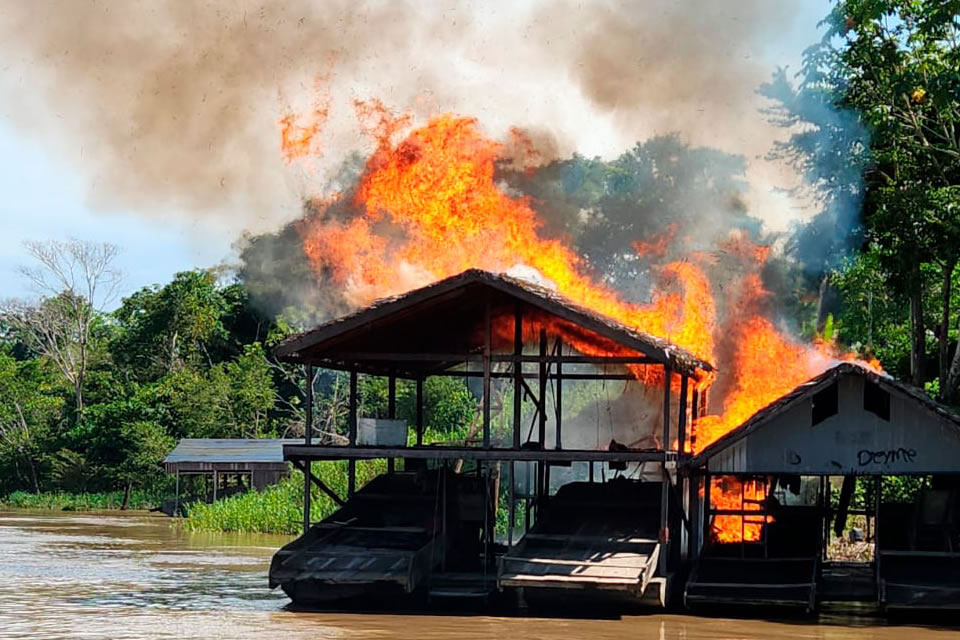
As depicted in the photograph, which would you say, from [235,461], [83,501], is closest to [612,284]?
[235,461]

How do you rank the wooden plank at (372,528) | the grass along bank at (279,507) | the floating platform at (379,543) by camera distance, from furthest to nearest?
the grass along bank at (279,507), the wooden plank at (372,528), the floating platform at (379,543)

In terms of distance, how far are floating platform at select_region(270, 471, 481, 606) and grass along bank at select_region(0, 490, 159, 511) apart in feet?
117

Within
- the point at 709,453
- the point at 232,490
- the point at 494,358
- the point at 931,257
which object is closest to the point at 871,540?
the point at 931,257

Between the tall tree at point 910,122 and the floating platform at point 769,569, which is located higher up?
the tall tree at point 910,122

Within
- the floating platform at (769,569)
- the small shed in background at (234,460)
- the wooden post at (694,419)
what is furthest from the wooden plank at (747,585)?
the small shed in background at (234,460)

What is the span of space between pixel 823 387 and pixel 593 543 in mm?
4329

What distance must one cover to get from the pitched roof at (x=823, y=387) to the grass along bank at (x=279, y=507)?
19698 millimetres

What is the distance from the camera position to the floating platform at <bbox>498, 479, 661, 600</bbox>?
2144 centimetres

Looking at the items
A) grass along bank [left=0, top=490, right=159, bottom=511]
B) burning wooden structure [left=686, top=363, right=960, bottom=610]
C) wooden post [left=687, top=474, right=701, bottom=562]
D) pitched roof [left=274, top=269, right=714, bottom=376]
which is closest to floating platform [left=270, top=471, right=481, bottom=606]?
pitched roof [left=274, top=269, right=714, bottom=376]

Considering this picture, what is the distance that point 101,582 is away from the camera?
90.4 feet

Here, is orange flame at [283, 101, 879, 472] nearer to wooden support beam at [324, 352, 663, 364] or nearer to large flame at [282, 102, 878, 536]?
large flame at [282, 102, 878, 536]

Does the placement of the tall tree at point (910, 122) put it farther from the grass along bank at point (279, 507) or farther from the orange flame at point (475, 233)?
the grass along bank at point (279, 507)

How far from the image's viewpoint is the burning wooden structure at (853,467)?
2214 cm

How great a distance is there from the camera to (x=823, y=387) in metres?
22.5
